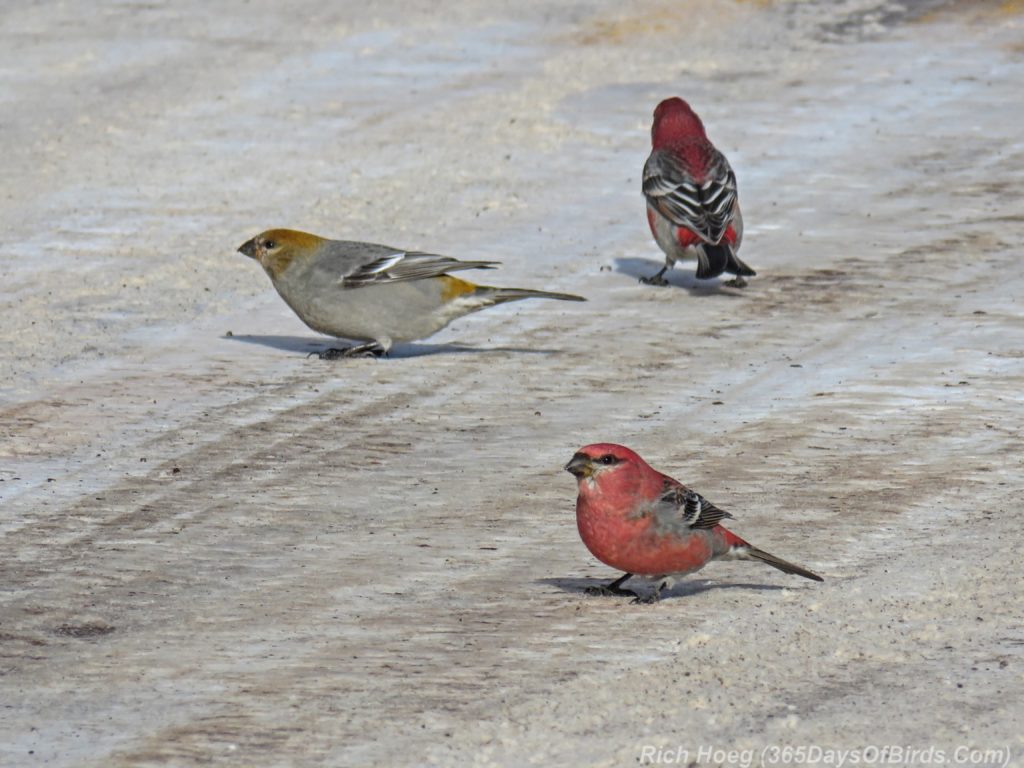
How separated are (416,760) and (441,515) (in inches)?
108

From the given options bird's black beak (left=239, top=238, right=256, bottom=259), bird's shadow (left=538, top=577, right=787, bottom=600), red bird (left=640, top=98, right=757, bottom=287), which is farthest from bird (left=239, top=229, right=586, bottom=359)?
→ bird's shadow (left=538, top=577, right=787, bottom=600)

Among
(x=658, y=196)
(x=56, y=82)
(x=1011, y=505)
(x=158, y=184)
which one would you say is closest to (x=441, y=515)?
(x=1011, y=505)

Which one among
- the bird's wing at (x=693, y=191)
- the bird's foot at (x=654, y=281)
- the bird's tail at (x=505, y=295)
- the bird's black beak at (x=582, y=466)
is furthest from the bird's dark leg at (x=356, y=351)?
the bird's black beak at (x=582, y=466)

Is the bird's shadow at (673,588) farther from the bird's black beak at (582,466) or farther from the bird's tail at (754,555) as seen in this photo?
the bird's black beak at (582,466)

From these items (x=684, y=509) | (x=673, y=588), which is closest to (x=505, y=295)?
(x=673, y=588)

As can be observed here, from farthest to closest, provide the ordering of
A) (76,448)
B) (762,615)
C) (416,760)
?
(76,448), (762,615), (416,760)

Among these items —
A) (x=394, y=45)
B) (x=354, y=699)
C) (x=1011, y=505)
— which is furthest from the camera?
(x=394, y=45)

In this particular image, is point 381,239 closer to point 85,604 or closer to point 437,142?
point 437,142

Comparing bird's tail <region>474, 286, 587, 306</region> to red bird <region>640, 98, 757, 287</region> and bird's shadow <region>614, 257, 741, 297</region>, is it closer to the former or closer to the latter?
red bird <region>640, 98, 757, 287</region>

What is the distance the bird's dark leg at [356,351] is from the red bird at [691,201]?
2.37 metres

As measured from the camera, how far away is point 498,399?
10523mm

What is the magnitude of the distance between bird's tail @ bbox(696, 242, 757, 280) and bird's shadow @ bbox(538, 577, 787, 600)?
17.5 ft

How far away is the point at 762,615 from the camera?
714 centimetres

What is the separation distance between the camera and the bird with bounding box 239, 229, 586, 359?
11359 millimetres
